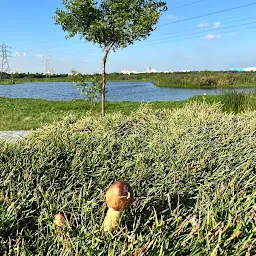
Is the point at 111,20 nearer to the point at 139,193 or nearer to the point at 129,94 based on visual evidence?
the point at 139,193

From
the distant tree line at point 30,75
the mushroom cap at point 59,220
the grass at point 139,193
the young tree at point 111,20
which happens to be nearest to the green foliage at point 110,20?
the young tree at point 111,20

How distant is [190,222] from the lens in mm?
1050

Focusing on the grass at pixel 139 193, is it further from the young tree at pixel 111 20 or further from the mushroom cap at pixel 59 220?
the young tree at pixel 111 20

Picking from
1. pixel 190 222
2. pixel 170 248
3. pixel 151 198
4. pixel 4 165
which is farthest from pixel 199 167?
pixel 4 165

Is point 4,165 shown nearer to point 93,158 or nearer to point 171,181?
point 93,158

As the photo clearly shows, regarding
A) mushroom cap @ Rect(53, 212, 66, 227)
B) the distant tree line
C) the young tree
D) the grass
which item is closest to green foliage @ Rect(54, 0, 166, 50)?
the young tree

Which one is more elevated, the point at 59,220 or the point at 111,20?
the point at 111,20

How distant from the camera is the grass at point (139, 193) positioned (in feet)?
3.09

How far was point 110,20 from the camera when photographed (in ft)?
26.9

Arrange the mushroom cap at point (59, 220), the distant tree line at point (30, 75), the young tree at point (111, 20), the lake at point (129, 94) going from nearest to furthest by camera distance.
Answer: the mushroom cap at point (59, 220) → the young tree at point (111, 20) → the lake at point (129, 94) → the distant tree line at point (30, 75)

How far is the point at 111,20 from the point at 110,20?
3cm

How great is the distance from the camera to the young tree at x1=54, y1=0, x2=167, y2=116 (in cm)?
788

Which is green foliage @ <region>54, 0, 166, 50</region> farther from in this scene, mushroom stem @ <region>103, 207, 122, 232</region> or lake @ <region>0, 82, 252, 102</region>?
lake @ <region>0, 82, 252, 102</region>

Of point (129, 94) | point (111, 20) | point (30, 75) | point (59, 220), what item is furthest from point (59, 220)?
point (30, 75)
